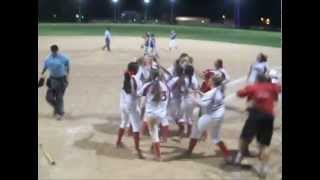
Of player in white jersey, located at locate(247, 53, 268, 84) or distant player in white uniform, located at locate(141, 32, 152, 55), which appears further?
distant player in white uniform, located at locate(141, 32, 152, 55)

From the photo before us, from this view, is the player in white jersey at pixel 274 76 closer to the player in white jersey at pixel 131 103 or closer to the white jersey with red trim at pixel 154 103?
the white jersey with red trim at pixel 154 103

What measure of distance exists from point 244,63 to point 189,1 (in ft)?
3.43

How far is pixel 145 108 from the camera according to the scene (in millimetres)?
9445

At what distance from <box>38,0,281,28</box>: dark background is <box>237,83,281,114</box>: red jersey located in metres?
0.86

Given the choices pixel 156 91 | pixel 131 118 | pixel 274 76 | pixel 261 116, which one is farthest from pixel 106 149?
pixel 274 76

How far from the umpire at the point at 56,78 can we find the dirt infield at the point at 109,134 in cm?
8

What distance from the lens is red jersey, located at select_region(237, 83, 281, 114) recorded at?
9.30 meters

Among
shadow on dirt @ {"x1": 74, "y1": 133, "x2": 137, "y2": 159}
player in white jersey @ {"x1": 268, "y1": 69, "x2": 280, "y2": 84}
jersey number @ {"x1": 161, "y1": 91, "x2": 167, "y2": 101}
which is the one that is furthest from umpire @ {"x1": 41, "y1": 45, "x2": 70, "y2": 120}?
player in white jersey @ {"x1": 268, "y1": 69, "x2": 280, "y2": 84}

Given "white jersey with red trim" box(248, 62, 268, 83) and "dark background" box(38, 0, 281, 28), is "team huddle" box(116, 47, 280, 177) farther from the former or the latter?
"dark background" box(38, 0, 281, 28)

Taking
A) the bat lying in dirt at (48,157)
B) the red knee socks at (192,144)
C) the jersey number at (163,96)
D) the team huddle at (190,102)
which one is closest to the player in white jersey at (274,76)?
the team huddle at (190,102)

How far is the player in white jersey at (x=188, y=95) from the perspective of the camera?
9.62 m

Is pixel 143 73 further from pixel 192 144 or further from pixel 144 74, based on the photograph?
pixel 192 144

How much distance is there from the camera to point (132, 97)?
31.3ft
